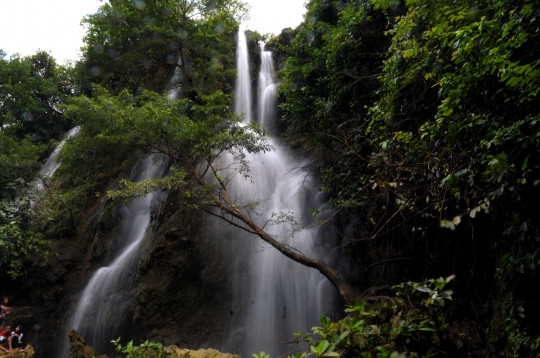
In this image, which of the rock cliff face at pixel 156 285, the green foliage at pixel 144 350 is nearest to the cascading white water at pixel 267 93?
the rock cliff face at pixel 156 285

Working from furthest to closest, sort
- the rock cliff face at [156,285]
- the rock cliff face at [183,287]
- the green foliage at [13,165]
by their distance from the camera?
the green foliage at [13,165]
the rock cliff face at [156,285]
the rock cliff face at [183,287]

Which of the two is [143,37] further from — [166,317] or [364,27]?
[166,317]

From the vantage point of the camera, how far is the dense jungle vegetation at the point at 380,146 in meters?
3.04

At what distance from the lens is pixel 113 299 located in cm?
926

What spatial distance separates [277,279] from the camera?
8344 mm

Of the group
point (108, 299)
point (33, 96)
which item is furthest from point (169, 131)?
point (33, 96)

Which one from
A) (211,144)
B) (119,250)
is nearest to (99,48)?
(119,250)

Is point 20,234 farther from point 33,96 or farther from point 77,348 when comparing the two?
point 33,96

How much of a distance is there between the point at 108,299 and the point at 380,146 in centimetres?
795

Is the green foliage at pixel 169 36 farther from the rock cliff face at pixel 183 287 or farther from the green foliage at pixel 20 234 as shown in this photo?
the green foliage at pixel 20 234

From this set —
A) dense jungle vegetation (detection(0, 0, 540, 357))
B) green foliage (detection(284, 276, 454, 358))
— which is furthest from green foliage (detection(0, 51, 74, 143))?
green foliage (detection(284, 276, 454, 358))

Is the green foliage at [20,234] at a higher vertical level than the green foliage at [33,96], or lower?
lower

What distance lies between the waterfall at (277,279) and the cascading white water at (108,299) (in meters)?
2.89

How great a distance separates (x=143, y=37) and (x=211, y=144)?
7523mm
